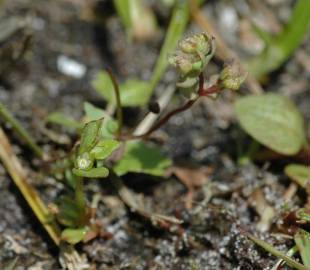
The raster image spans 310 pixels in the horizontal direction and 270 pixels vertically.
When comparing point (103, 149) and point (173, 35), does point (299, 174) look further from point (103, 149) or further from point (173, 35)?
point (173, 35)

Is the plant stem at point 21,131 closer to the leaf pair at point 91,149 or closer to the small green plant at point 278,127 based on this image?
the leaf pair at point 91,149

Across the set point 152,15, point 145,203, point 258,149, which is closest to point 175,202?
point 145,203

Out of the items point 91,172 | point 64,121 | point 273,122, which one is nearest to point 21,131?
point 64,121

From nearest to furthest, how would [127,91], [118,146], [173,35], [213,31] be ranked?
[118,146], [127,91], [173,35], [213,31]

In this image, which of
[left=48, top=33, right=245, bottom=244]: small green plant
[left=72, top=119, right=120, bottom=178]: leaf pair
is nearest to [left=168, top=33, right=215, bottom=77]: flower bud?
[left=48, top=33, right=245, bottom=244]: small green plant

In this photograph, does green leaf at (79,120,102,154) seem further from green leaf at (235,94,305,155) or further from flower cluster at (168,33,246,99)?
green leaf at (235,94,305,155)

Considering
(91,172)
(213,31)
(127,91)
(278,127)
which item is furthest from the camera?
(213,31)
